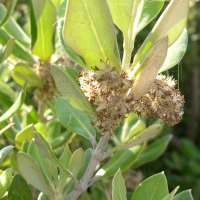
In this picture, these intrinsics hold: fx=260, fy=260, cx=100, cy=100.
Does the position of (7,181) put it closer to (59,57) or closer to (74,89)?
(74,89)

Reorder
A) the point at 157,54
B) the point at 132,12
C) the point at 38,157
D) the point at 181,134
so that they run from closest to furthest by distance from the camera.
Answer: the point at 157,54, the point at 132,12, the point at 38,157, the point at 181,134

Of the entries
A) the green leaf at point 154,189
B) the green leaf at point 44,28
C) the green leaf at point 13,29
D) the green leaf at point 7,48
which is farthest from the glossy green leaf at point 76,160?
the green leaf at point 13,29

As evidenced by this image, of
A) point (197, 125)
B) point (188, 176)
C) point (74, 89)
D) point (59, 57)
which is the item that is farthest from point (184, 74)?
point (74, 89)

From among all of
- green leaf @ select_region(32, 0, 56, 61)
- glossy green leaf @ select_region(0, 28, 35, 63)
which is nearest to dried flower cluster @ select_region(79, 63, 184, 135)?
green leaf @ select_region(32, 0, 56, 61)

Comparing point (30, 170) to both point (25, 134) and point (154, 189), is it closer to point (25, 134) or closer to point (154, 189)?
point (25, 134)

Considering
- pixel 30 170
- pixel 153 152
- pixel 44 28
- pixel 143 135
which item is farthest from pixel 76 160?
pixel 153 152

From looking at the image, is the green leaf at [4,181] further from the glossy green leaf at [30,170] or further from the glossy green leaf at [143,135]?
the glossy green leaf at [143,135]
